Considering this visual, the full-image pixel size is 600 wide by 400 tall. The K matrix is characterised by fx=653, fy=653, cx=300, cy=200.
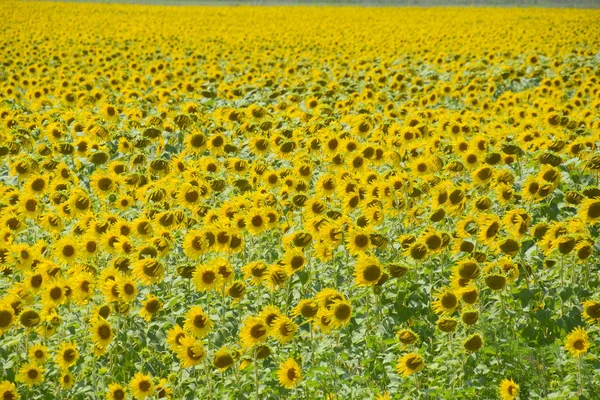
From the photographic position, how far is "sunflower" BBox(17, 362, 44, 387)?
12.3 ft

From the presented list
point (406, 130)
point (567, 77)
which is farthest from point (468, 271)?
point (567, 77)

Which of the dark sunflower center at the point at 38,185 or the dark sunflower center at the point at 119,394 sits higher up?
the dark sunflower center at the point at 38,185

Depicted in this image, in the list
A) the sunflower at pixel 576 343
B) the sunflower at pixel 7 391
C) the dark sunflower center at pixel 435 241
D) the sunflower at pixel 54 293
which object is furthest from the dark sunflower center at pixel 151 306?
the sunflower at pixel 576 343

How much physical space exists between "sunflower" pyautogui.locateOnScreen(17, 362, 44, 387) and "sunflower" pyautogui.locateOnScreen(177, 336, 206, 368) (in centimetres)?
91

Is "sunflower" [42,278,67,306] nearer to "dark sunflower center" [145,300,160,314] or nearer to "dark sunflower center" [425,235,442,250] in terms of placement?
"dark sunflower center" [145,300,160,314]

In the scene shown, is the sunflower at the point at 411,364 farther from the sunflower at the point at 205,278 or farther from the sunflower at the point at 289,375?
the sunflower at the point at 205,278

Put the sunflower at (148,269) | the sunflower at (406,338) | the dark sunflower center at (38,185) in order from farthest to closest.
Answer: the dark sunflower center at (38,185) → the sunflower at (148,269) → the sunflower at (406,338)

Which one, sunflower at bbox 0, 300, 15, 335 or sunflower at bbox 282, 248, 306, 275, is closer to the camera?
sunflower at bbox 0, 300, 15, 335

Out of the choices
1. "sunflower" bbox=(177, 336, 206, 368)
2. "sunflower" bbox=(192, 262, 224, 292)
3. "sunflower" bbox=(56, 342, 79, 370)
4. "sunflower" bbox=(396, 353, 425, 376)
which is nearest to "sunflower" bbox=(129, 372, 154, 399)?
"sunflower" bbox=(177, 336, 206, 368)

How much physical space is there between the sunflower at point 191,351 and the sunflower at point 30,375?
2.99 ft

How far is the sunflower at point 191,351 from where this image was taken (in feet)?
11.5

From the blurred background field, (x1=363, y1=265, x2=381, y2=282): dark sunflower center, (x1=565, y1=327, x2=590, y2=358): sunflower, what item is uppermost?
(x1=363, y1=265, x2=381, y2=282): dark sunflower center

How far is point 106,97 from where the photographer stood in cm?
1052

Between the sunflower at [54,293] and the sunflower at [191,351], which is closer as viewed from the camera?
the sunflower at [191,351]
